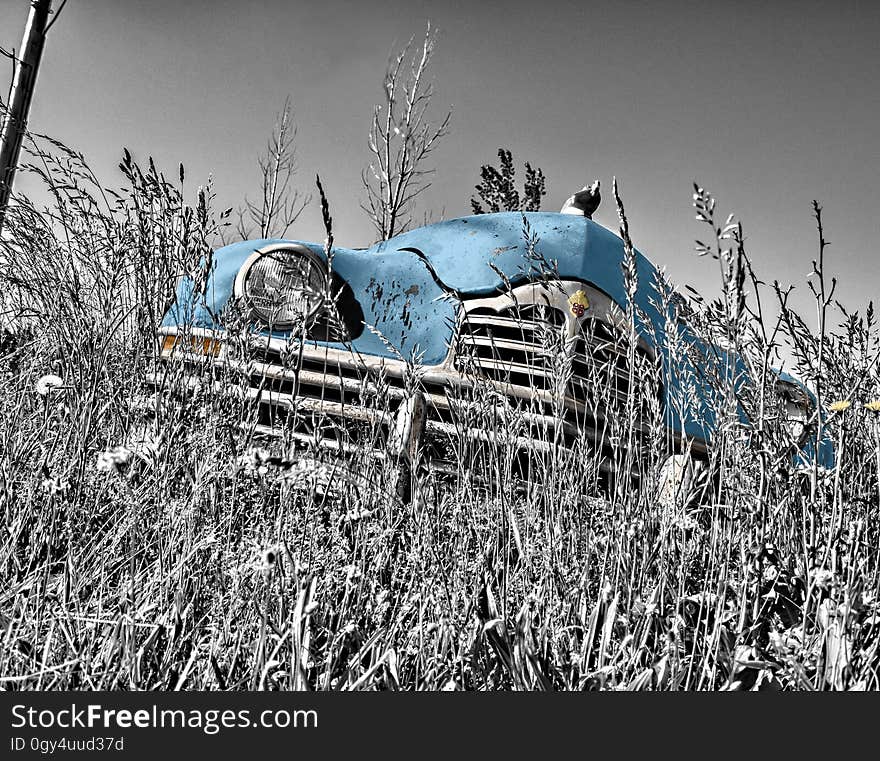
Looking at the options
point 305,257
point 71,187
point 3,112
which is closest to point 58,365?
point 71,187

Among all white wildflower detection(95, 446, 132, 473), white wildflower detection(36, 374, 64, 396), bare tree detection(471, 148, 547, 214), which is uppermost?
bare tree detection(471, 148, 547, 214)

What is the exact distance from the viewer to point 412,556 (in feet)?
4.58

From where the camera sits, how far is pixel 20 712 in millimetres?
859

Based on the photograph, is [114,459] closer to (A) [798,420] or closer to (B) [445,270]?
(A) [798,420]

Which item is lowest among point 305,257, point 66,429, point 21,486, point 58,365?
point 21,486

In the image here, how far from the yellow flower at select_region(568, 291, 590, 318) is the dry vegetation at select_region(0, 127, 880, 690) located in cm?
133

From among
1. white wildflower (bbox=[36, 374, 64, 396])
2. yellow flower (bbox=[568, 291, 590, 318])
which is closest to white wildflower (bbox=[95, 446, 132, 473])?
white wildflower (bbox=[36, 374, 64, 396])

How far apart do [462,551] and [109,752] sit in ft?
2.75

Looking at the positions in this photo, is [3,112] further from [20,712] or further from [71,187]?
[20,712]

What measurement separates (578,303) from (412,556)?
192 centimetres

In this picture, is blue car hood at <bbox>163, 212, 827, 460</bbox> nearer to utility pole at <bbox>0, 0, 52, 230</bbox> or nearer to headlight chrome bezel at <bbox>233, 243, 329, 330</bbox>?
headlight chrome bezel at <bbox>233, 243, 329, 330</bbox>

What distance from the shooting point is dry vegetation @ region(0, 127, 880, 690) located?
109cm

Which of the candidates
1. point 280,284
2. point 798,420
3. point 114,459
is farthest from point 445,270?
point 114,459

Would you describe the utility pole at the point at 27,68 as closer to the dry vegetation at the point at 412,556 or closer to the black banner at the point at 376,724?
the dry vegetation at the point at 412,556
